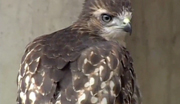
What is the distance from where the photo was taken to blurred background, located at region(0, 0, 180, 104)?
15.9ft

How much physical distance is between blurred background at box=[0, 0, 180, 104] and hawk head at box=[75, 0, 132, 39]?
27.2 inches

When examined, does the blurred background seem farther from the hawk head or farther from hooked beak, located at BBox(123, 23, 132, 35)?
hooked beak, located at BBox(123, 23, 132, 35)

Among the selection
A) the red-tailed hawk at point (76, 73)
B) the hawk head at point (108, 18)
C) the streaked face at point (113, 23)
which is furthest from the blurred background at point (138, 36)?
the red-tailed hawk at point (76, 73)

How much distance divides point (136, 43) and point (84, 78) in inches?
99.7

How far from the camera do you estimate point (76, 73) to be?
338cm

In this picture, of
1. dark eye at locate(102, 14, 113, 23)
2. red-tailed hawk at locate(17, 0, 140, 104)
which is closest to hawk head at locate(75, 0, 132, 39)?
dark eye at locate(102, 14, 113, 23)

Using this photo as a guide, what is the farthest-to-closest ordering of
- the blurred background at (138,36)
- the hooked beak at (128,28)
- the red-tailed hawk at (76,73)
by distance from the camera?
1. the blurred background at (138,36)
2. the hooked beak at (128,28)
3. the red-tailed hawk at (76,73)

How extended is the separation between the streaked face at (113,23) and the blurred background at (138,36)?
807mm

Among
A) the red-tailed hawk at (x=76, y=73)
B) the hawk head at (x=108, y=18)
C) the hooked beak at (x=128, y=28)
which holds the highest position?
the hawk head at (x=108, y=18)

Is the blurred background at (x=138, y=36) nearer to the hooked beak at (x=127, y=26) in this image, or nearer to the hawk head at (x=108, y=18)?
the hawk head at (x=108, y=18)

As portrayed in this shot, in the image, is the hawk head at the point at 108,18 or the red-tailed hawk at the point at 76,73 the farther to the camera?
the hawk head at the point at 108,18

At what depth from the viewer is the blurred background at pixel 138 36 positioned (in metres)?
4.84

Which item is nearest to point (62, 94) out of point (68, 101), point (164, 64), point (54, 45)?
point (68, 101)

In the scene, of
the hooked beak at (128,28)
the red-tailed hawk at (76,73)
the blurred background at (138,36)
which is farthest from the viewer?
the blurred background at (138,36)
